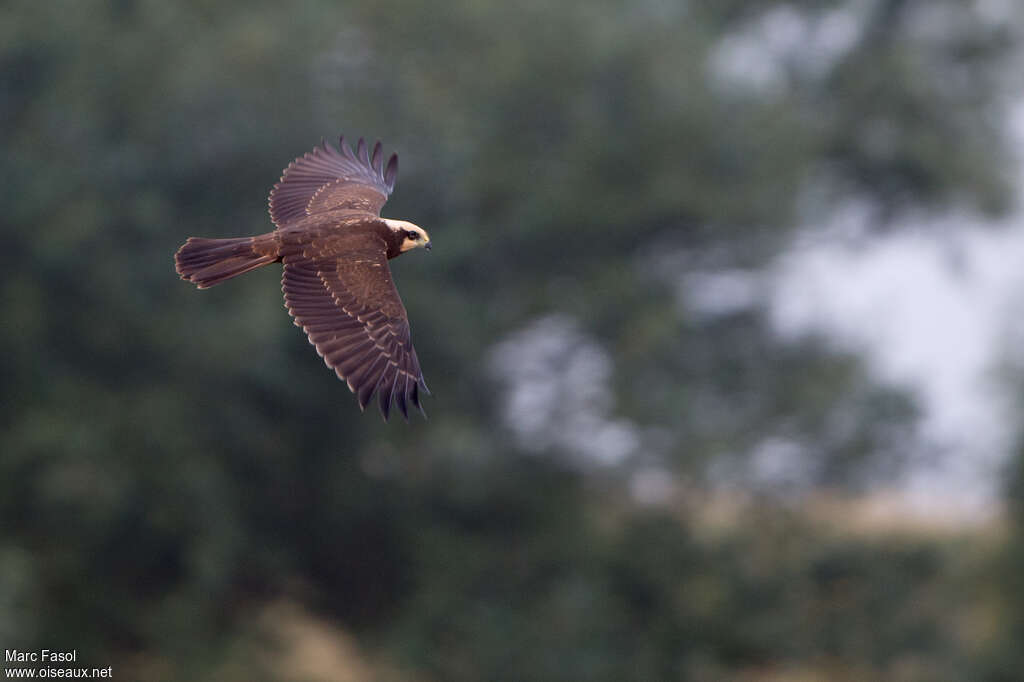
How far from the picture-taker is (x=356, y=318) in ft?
22.4

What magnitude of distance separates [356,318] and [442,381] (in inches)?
427

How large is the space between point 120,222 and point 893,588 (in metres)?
10.3

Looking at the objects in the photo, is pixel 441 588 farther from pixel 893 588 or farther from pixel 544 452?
pixel 893 588

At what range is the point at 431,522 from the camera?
17.9 m

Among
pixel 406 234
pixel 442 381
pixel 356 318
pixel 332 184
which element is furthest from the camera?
pixel 442 381

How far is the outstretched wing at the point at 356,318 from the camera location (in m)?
6.64

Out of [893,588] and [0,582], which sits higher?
[893,588]

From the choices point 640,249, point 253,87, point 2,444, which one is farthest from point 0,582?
point 640,249

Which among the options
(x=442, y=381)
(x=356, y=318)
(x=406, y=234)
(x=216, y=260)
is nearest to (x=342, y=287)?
(x=356, y=318)

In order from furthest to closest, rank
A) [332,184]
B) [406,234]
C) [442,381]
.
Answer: [442,381], [332,184], [406,234]

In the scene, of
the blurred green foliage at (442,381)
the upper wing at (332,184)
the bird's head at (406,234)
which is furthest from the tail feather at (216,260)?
the blurred green foliage at (442,381)

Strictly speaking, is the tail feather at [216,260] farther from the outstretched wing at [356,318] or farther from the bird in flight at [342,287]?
the outstretched wing at [356,318]

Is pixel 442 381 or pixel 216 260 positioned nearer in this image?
pixel 216 260

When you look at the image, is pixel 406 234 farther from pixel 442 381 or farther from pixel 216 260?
pixel 442 381
